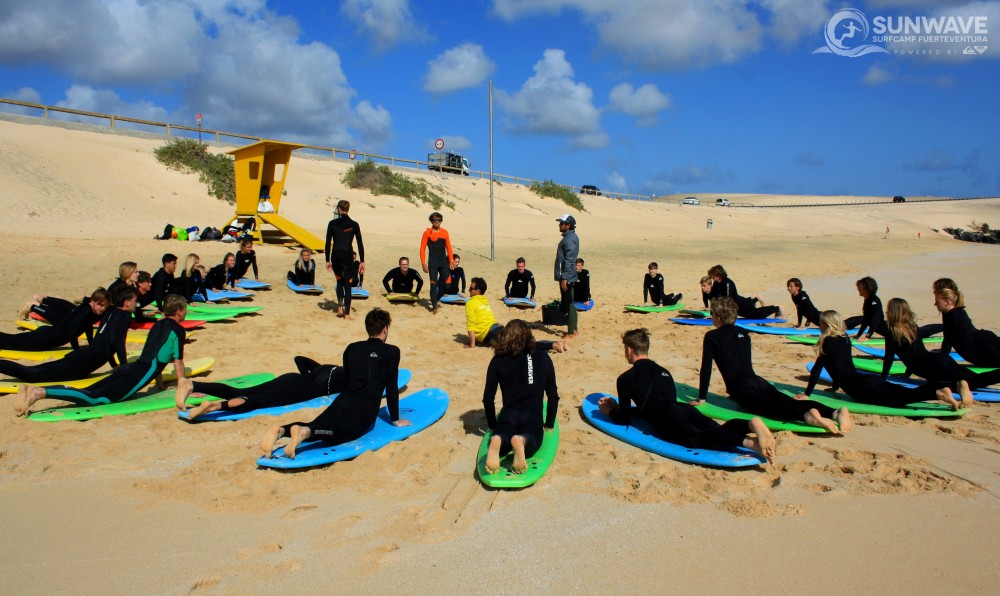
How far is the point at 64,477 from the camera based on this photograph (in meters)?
4.38

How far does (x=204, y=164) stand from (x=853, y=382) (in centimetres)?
2541

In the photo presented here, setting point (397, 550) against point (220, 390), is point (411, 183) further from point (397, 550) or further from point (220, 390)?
point (397, 550)

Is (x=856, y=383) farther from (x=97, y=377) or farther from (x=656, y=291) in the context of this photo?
(x=97, y=377)

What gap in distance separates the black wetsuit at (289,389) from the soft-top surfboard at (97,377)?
154cm

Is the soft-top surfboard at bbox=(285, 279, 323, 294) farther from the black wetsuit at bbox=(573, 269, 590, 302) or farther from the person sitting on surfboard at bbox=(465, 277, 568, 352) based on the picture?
the black wetsuit at bbox=(573, 269, 590, 302)

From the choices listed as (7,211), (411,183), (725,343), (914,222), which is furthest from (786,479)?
(914,222)

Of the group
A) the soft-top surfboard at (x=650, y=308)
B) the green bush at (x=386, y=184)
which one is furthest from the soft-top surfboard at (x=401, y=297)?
the green bush at (x=386, y=184)

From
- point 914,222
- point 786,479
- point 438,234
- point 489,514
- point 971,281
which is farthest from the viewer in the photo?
point 914,222

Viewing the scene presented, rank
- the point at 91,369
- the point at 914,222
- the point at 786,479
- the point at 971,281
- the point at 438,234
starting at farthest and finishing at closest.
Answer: the point at 914,222, the point at 971,281, the point at 438,234, the point at 91,369, the point at 786,479

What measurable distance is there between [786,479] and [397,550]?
2.60 meters

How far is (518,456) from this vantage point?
4316 millimetres

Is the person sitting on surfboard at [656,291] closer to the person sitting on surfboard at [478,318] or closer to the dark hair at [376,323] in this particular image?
the person sitting on surfboard at [478,318]

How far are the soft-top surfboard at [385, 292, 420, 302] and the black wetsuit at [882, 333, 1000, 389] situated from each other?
26.8 feet

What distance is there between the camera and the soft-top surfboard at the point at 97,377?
6.10 meters
